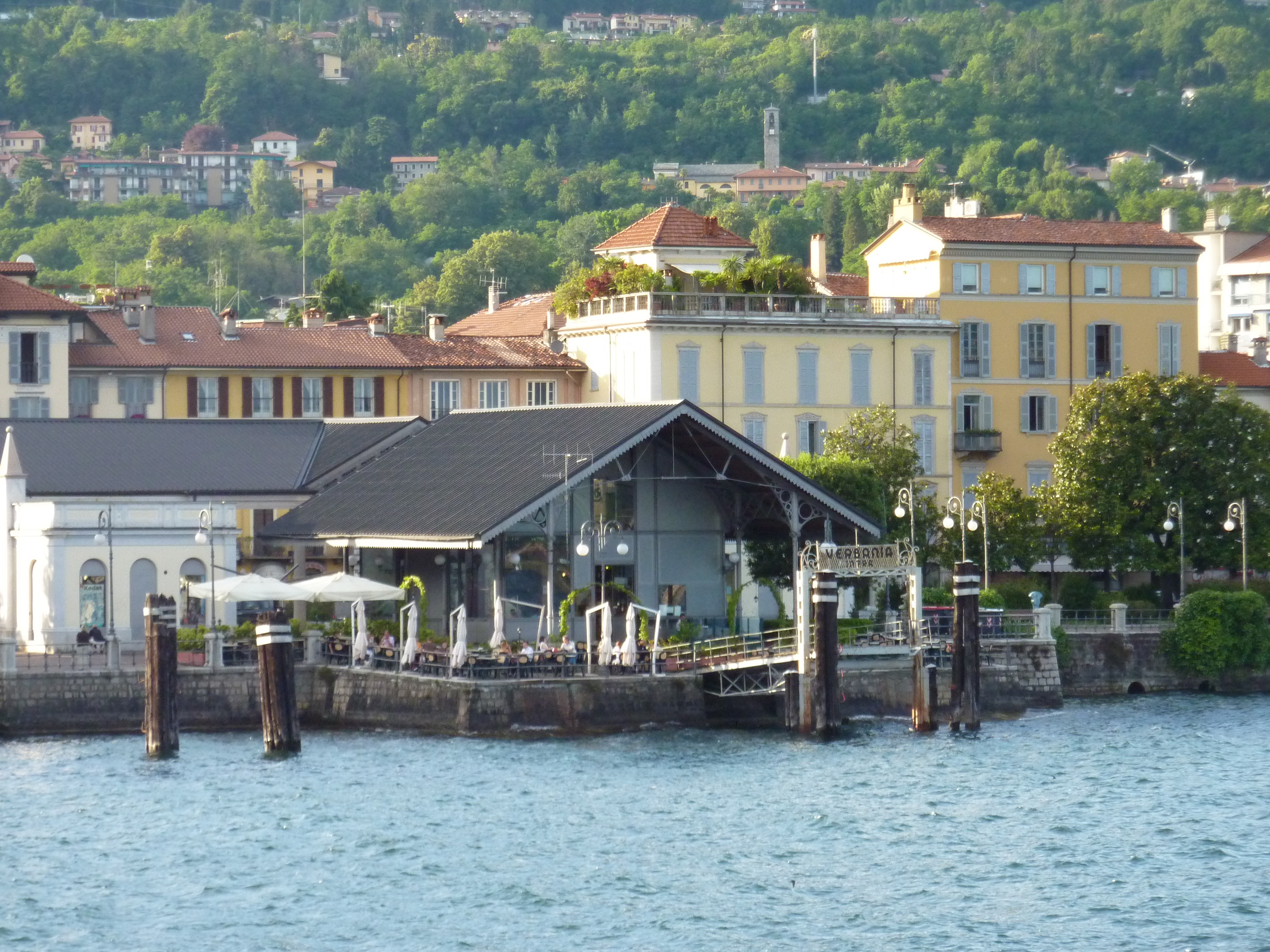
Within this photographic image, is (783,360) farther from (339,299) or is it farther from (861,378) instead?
(339,299)

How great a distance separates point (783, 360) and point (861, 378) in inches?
124

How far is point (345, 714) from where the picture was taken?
6391cm

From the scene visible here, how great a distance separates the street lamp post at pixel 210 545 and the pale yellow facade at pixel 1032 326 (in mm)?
38050

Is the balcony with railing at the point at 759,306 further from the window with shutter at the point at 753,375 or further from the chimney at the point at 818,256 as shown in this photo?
the chimney at the point at 818,256

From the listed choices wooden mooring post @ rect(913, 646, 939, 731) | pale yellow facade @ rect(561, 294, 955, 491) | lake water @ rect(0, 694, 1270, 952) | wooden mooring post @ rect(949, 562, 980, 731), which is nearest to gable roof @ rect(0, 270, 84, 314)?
pale yellow facade @ rect(561, 294, 955, 491)

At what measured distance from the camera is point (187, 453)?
7881 cm

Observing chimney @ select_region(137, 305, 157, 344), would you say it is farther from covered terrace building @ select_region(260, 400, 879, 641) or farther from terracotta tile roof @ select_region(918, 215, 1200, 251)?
covered terrace building @ select_region(260, 400, 879, 641)

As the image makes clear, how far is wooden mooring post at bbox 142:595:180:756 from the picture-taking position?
58.8 meters

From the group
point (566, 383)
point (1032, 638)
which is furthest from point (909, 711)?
point (566, 383)

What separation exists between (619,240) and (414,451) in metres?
35.2

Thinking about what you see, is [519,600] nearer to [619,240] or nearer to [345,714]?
[345,714]

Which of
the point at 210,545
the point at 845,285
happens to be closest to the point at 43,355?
the point at 845,285

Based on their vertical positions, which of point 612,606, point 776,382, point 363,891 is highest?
point 776,382

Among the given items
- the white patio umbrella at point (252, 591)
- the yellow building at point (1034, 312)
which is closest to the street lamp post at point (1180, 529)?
the yellow building at point (1034, 312)
